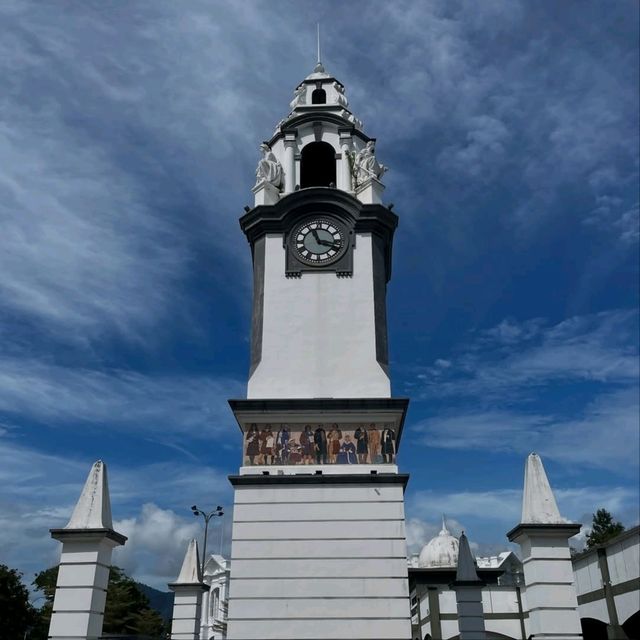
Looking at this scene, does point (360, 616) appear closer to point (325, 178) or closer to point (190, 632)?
point (190, 632)

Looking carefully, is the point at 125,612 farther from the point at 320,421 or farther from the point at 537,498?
the point at 537,498

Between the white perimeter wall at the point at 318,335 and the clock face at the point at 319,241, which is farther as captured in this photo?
the clock face at the point at 319,241

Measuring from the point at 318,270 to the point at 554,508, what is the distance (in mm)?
10441

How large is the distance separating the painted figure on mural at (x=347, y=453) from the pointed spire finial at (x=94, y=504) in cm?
621

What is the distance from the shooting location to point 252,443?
1886 cm

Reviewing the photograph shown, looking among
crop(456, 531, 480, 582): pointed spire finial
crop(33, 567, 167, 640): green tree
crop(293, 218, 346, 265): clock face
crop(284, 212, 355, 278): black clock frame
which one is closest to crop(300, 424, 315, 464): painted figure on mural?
crop(456, 531, 480, 582): pointed spire finial

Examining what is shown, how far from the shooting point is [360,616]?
16734 millimetres

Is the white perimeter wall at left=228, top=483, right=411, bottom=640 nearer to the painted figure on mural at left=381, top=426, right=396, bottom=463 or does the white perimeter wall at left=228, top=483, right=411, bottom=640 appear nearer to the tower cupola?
the painted figure on mural at left=381, top=426, right=396, bottom=463

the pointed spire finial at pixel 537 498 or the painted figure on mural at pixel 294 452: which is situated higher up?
the painted figure on mural at pixel 294 452

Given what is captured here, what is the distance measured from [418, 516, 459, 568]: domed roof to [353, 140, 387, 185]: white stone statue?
21.1 metres

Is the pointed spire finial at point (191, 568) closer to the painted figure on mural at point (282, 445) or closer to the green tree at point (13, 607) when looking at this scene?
the painted figure on mural at point (282, 445)

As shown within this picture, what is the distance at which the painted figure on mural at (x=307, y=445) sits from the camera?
733 inches

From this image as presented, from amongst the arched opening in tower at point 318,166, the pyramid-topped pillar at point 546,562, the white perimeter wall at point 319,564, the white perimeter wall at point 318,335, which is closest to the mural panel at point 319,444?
the white perimeter wall at point 319,564

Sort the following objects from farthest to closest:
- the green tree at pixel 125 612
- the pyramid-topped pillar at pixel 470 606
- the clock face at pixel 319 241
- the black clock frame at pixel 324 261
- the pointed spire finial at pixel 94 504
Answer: the green tree at pixel 125 612 < the clock face at pixel 319 241 < the black clock frame at pixel 324 261 < the pyramid-topped pillar at pixel 470 606 < the pointed spire finial at pixel 94 504
